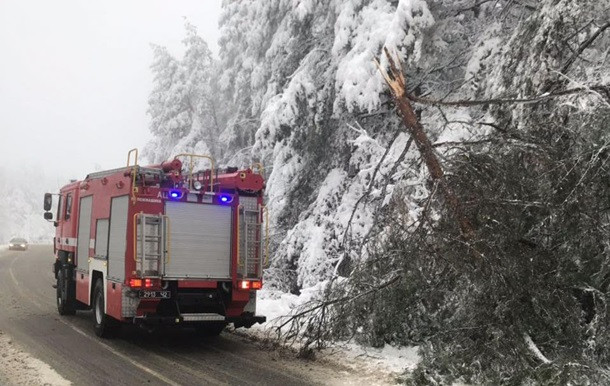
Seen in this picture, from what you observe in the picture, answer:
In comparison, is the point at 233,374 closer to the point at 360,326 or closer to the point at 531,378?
the point at 360,326

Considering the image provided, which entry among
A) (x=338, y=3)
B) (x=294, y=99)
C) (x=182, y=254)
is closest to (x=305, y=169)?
(x=294, y=99)

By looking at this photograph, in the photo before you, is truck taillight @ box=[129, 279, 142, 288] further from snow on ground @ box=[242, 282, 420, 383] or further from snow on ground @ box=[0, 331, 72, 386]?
snow on ground @ box=[242, 282, 420, 383]

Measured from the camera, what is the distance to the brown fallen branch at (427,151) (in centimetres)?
616

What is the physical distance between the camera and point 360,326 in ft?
26.0

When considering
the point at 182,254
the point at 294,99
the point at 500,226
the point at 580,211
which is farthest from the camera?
the point at 294,99

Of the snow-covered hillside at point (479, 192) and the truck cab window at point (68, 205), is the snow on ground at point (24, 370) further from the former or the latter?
the truck cab window at point (68, 205)

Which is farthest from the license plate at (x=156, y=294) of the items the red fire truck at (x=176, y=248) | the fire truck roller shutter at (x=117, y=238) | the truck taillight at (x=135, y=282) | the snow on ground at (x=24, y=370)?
the snow on ground at (x=24, y=370)

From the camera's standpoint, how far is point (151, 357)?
26.0ft

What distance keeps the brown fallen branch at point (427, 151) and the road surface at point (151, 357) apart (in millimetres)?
2378

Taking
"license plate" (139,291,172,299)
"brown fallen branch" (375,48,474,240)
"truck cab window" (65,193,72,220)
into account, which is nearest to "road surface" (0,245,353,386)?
"license plate" (139,291,172,299)

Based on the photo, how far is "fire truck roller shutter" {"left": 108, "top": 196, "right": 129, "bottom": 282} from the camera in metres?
8.37

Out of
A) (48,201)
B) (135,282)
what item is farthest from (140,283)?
(48,201)

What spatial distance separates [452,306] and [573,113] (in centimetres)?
269

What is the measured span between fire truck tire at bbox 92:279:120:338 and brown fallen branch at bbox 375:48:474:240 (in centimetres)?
587
